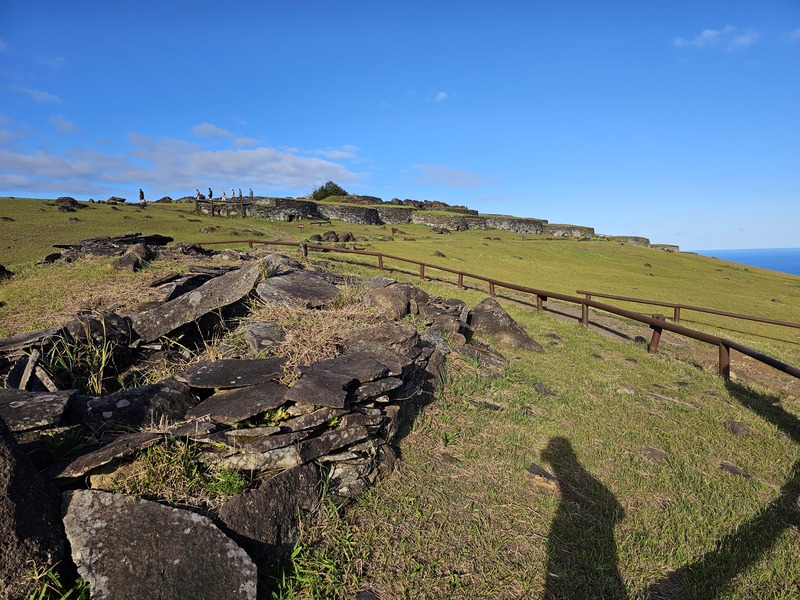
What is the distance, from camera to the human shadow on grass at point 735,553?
9.64ft

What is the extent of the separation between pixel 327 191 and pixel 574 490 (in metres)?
52.9

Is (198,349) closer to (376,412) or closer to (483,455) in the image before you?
(376,412)

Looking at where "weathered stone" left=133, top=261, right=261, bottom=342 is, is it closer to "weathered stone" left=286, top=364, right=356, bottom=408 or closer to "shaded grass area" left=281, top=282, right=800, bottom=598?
"weathered stone" left=286, top=364, right=356, bottom=408

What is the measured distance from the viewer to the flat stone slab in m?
3.97

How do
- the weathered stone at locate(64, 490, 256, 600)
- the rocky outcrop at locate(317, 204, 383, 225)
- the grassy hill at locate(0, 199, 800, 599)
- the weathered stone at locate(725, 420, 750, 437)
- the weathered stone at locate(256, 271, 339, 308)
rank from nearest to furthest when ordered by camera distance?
the weathered stone at locate(64, 490, 256, 600) < the grassy hill at locate(0, 199, 800, 599) < the weathered stone at locate(725, 420, 750, 437) < the weathered stone at locate(256, 271, 339, 308) < the rocky outcrop at locate(317, 204, 383, 225)

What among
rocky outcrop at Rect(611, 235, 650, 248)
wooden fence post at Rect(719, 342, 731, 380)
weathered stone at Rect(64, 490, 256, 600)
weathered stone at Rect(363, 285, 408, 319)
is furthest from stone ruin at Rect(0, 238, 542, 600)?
rocky outcrop at Rect(611, 235, 650, 248)

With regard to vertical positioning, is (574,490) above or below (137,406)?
below

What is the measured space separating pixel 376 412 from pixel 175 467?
1.77 meters

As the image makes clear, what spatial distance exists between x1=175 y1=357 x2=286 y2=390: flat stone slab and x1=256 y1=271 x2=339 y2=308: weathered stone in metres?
2.02

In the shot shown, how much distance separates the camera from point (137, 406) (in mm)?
3646

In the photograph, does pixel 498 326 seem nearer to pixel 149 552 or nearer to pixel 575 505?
Answer: pixel 575 505

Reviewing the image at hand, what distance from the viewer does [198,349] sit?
5.84 m

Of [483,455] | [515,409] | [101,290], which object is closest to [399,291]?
[515,409]

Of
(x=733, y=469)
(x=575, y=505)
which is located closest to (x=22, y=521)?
(x=575, y=505)
